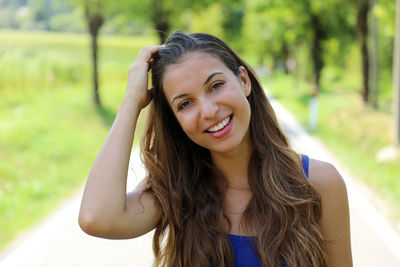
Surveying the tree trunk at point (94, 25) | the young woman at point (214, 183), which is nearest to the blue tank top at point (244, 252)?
the young woman at point (214, 183)

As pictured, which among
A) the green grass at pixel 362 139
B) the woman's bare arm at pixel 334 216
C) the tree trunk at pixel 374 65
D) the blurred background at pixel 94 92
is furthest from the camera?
the tree trunk at pixel 374 65

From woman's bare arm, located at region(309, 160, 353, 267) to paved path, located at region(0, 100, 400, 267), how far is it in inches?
101

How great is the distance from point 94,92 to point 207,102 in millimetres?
3659

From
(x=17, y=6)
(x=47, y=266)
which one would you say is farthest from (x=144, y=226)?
(x=17, y=6)

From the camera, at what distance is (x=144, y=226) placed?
7.47ft

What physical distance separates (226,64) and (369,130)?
1121cm

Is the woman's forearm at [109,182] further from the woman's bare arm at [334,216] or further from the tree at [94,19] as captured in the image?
the tree at [94,19]

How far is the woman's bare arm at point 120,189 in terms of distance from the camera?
2117mm

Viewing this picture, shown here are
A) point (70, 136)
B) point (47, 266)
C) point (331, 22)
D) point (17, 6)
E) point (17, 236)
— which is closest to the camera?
point (47, 266)

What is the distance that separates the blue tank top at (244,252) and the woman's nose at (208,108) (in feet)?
1.85

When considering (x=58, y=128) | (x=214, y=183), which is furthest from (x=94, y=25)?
(x=214, y=183)

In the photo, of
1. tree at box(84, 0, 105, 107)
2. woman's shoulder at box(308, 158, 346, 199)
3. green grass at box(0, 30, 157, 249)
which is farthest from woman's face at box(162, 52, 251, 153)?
tree at box(84, 0, 105, 107)

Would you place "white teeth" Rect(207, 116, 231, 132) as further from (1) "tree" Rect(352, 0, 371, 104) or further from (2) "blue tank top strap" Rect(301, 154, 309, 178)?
(1) "tree" Rect(352, 0, 371, 104)

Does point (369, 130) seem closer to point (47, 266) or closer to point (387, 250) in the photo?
point (387, 250)
